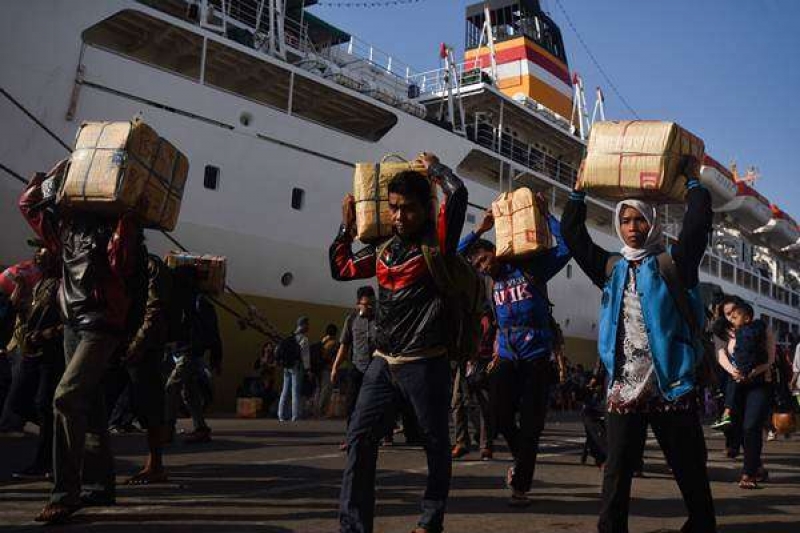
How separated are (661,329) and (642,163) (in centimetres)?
92

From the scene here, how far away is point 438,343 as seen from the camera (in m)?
3.19

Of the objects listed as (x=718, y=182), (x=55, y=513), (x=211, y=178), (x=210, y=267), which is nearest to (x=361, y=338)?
(x=210, y=267)

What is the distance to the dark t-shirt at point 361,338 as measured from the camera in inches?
286

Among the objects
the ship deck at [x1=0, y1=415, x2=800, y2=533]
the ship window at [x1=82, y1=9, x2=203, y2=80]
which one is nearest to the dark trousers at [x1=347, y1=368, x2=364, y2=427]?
the ship deck at [x1=0, y1=415, x2=800, y2=533]

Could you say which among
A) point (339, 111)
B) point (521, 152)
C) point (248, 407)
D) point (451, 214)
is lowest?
point (248, 407)

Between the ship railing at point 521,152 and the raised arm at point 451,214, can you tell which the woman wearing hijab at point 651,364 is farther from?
the ship railing at point 521,152

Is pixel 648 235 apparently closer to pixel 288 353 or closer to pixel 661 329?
pixel 661 329

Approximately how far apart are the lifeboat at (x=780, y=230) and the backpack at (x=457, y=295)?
4022cm

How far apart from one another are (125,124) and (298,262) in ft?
30.8

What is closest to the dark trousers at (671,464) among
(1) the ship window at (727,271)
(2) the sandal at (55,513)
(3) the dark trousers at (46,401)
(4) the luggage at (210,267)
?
(2) the sandal at (55,513)

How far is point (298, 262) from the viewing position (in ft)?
44.5

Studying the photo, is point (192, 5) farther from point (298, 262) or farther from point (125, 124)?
point (125, 124)

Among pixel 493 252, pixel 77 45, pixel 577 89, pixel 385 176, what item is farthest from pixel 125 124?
pixel 577 89

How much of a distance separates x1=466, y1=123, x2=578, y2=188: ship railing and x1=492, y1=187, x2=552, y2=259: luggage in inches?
568
